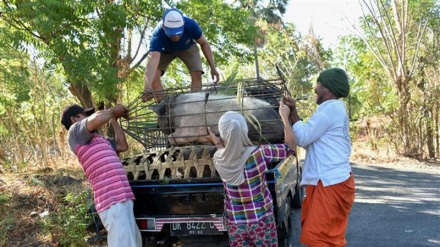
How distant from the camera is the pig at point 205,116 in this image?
4086mm

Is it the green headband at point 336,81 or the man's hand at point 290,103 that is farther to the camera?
the man's hand at point 290,103

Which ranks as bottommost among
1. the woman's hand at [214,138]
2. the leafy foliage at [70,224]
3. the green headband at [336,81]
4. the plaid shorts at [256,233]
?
the leafy foliage at [70,224]

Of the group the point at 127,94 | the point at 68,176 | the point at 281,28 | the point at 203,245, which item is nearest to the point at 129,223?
the point at 203,245

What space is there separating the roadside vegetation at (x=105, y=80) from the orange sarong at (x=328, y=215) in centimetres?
122

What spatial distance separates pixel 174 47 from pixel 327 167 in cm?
305

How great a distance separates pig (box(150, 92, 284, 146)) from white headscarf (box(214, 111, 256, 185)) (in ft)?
2.37

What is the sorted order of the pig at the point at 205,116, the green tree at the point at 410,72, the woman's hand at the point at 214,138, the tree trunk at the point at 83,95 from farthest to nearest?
the green tree at the point at 410,72 < the tree trunk at the point at 83,95 < the pig at the point at 205,116 < the woman's hand at the point at 214,138

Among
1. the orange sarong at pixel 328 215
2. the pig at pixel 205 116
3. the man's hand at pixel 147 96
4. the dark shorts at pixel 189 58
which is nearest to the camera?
the orange sarong at pixel 328 215

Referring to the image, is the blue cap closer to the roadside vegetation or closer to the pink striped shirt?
the roadside vegetation

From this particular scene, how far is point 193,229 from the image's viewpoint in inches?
159

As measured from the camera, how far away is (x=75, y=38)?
20.7ft

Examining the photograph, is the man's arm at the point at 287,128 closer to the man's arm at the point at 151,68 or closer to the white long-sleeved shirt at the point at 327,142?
the white long-sleeved shirt at the point at 327,142

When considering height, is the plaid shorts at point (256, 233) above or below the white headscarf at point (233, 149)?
below

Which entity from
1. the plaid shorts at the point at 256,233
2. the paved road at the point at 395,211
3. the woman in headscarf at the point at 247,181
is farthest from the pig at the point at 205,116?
the paved road at the point at 395,211
